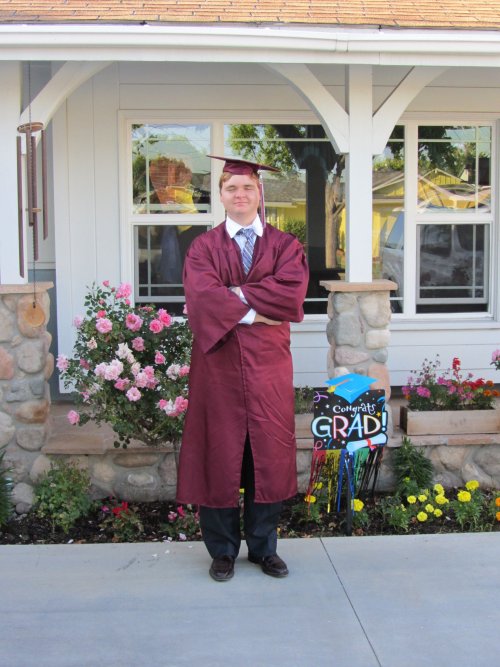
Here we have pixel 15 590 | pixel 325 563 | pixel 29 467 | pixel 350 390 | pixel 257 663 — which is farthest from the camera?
pixel 29 467

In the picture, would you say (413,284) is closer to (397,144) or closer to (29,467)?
(397,144)

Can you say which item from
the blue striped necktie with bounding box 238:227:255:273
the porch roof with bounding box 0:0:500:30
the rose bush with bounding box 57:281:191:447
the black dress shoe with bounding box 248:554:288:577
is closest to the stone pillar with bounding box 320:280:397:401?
the rose bush with bounding box 57:281:191:447

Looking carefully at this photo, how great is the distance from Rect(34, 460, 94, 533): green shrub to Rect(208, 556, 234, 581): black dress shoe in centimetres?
111

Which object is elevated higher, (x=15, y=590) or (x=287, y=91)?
(x=287, y=91)

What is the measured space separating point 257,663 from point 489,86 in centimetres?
500

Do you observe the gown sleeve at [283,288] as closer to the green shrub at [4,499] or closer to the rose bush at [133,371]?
the rose bush at [133,371]

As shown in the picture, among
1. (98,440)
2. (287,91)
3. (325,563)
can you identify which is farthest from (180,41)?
(325,563)

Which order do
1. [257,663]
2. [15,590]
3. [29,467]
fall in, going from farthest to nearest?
[29,467] < [15,590] < [257,663]

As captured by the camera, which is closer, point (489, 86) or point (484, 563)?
point (484, 563)

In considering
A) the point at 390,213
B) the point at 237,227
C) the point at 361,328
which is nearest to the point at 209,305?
the point at 237,227

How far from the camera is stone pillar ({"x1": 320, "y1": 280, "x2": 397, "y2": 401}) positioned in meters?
5.00

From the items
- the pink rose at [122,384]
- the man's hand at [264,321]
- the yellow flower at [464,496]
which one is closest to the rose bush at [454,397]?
the yellow flower at [464,496]

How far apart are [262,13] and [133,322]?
204cm

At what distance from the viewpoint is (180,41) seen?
4473mm
